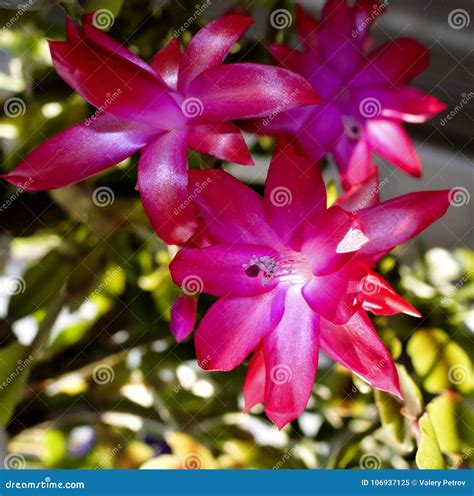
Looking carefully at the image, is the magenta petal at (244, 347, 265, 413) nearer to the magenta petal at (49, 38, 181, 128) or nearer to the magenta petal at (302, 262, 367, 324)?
the magenta petal at (302, 262, 367, 324)

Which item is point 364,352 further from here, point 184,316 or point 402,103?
point 402,103

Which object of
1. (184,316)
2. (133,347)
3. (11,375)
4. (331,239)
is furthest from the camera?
(133,347)

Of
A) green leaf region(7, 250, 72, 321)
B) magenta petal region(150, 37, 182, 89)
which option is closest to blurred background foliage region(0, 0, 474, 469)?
green leaf region(7, 250, 72, 321)

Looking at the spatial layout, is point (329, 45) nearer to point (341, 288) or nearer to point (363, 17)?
point (363, 17)

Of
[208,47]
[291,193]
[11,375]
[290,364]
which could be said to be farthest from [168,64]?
[11,375]

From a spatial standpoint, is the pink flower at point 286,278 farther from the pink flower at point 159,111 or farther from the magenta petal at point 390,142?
the magenta petal at point 390,142

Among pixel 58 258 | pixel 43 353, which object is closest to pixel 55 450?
pixel 43 353
